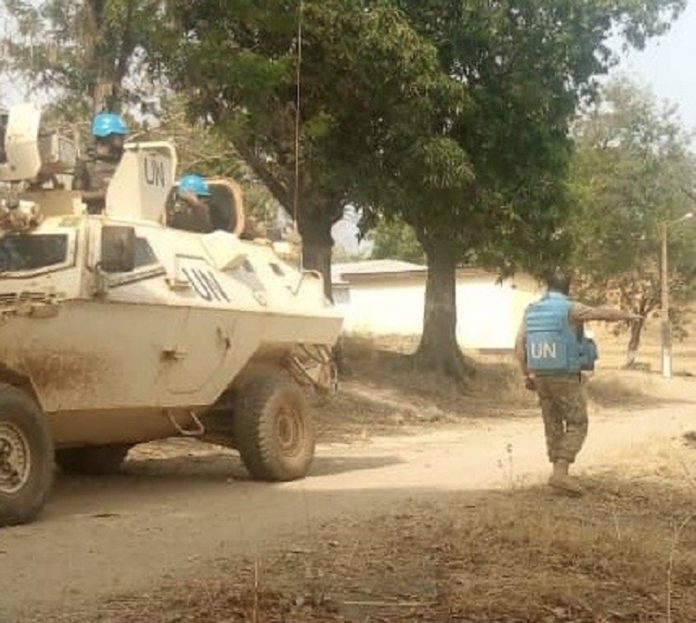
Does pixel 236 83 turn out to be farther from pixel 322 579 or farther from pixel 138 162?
pixel 322 579

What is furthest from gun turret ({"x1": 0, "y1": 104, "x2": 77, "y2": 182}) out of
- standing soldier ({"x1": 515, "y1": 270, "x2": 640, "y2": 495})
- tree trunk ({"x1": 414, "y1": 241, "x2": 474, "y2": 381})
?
tree trunk ({"x1": 414, "y1": 241, "x2": 474, "y2": 381})

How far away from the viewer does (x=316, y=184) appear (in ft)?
64.3

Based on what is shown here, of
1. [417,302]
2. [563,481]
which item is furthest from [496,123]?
[417,302]

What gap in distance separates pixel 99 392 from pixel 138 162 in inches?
80.1

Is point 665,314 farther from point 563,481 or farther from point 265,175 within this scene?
point 563,481

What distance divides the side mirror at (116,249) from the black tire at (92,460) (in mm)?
2507

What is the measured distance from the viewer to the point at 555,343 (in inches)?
382

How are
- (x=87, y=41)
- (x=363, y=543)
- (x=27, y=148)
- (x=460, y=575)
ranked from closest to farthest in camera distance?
(x=460, y=575) < (x=363, y=543) < (x=27, y=148) < (x=87, y=41)

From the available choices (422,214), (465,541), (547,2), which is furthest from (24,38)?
(465,541)

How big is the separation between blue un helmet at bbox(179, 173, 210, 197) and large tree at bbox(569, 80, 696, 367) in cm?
2288

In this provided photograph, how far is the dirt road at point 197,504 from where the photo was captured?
21.4ft

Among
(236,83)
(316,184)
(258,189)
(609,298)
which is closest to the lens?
(236,83)

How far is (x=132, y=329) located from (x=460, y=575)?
11.8ft

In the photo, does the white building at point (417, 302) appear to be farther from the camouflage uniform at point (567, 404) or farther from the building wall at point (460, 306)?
the camouflage uniform at point (567, 404)
